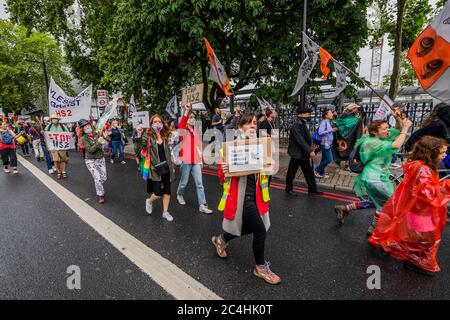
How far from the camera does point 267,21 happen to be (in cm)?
923

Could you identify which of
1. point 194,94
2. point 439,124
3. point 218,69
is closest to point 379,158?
point 439,124

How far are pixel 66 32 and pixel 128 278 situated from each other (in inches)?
708

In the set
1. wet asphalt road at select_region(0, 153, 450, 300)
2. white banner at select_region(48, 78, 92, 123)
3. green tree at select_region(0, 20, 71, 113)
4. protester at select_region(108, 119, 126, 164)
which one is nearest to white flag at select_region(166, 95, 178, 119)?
protester at select_region(108, 119, 126, 164)

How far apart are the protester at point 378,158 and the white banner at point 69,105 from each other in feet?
21.5

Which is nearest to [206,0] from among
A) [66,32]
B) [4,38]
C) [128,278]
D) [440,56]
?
[440,56]

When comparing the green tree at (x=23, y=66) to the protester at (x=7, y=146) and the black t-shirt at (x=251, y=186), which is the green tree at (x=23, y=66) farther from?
the black t-shirt at (x=251, y=186)

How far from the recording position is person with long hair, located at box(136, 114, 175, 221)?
14.4 feet

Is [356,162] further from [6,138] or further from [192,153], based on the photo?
[6,138]

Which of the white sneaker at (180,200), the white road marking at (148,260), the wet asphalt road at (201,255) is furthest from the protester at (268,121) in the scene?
the white road marking at (148,260)

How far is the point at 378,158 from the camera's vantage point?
3.43m

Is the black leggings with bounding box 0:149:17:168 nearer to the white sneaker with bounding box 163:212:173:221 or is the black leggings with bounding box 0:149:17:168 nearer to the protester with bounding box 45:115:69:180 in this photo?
the protester with bounding box 45:115:69:180

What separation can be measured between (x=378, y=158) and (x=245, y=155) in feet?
6.48

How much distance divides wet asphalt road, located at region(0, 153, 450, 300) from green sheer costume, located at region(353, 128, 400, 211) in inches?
26.6

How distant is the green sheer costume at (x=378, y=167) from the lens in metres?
3.35
